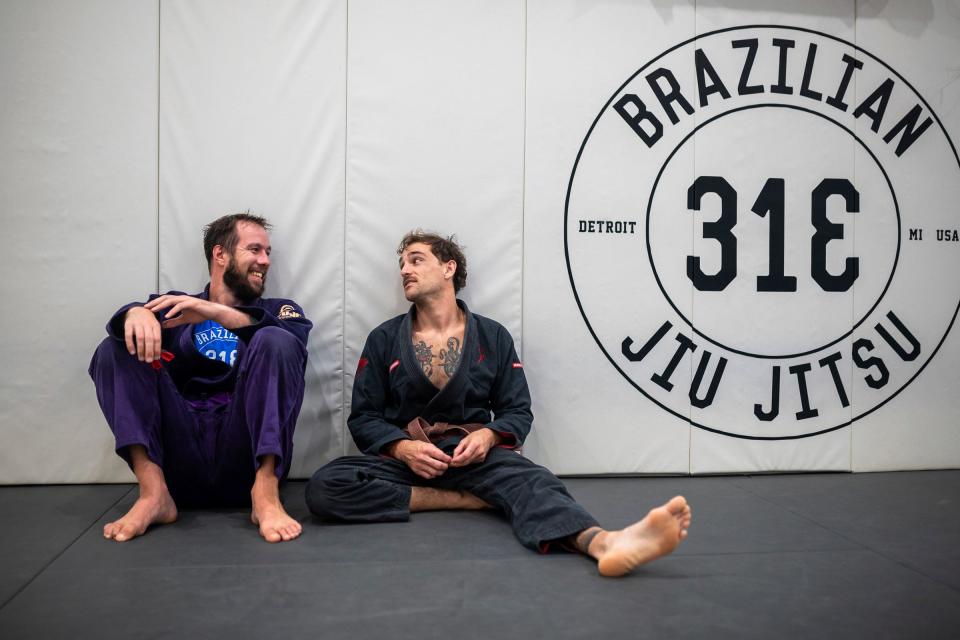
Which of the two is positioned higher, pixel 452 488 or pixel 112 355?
pixel 112 355

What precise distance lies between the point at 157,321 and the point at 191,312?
121mm

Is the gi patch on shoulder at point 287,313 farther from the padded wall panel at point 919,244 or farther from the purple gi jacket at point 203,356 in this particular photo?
the padded wall panel at point 919,244

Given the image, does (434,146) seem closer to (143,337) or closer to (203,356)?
(203,356)

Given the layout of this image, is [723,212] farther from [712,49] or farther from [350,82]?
[350,82]

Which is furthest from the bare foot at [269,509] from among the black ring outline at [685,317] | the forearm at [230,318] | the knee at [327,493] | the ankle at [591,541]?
the black ring outline at [685,317]

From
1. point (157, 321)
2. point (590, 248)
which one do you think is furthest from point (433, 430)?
point (590, 248)

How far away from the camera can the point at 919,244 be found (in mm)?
3324

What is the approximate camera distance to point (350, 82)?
2.98 meters

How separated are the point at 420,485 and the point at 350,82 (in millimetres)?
1724

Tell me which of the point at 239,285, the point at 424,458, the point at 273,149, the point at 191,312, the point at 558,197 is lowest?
the point at 424,458

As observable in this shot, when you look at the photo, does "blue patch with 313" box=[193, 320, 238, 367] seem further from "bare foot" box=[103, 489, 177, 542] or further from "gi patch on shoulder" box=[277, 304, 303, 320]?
"bare foot" box=[103, 489, 177, 542]

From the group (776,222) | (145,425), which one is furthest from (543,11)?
(145,425)

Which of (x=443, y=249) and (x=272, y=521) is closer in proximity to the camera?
(x=272, y=521)

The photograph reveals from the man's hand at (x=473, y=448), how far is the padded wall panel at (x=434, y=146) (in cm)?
72
